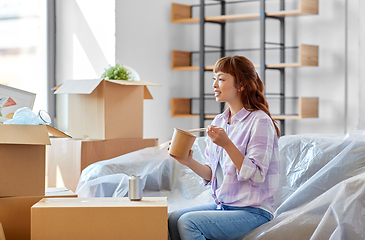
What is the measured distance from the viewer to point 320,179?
5.62ft

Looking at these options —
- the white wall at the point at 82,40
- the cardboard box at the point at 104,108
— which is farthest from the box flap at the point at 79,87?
the white wall at the point at 82,40

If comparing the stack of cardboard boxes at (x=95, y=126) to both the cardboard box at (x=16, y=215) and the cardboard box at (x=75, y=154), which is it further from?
the cardboard box at (x=16, y=215)

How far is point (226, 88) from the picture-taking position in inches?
57.9

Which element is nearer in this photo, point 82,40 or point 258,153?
point 258,153

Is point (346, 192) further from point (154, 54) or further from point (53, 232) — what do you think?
point (154, 54)

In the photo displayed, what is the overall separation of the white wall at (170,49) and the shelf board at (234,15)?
0.29 ft

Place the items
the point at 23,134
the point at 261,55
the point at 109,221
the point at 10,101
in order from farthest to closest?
1. the point at 261,55
2. the point at 10,101
3. the point at 23,134
4. the point at 109,221

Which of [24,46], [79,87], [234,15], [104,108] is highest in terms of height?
[234,15]

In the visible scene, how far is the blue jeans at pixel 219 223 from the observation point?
1332 millimetres

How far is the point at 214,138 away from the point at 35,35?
7.23ft

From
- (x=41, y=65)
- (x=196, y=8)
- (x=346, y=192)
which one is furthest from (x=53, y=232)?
(x=196, y=8)

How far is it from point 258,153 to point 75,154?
4.00 ft

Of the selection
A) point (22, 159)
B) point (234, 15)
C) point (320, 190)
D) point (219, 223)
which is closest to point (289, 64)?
point (234, 15)

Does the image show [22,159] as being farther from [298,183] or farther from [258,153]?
[298,183]
